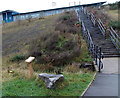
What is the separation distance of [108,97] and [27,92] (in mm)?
2410

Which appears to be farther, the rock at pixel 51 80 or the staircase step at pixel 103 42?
the staircase step at pixel 103 42

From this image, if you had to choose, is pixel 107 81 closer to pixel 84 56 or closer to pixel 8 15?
pixel 84 56

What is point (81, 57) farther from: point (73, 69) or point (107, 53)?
point (73, 69)

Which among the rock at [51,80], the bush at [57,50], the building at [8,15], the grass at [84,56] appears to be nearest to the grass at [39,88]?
the rock at [51,80]

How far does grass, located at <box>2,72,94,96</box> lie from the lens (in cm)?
637

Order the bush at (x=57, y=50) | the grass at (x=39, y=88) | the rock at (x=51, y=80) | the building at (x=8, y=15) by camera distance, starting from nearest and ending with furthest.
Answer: the grass at (x=39, y=88) < the rock at (x=51, y=80) < the bush at (x=57, y=50) < the building at (x=8, y=15)

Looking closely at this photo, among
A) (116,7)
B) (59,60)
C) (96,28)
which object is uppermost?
(116,7)

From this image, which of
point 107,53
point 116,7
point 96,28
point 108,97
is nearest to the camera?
point 108,97

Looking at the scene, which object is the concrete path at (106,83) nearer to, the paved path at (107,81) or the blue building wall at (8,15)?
the paved path at (107,81)

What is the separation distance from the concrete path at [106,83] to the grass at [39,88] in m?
0.32

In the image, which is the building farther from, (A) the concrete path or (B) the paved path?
(A) the concrete path

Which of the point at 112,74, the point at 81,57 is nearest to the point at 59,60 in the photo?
the point at 81,57

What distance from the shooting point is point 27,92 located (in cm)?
654

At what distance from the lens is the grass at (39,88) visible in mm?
6367
